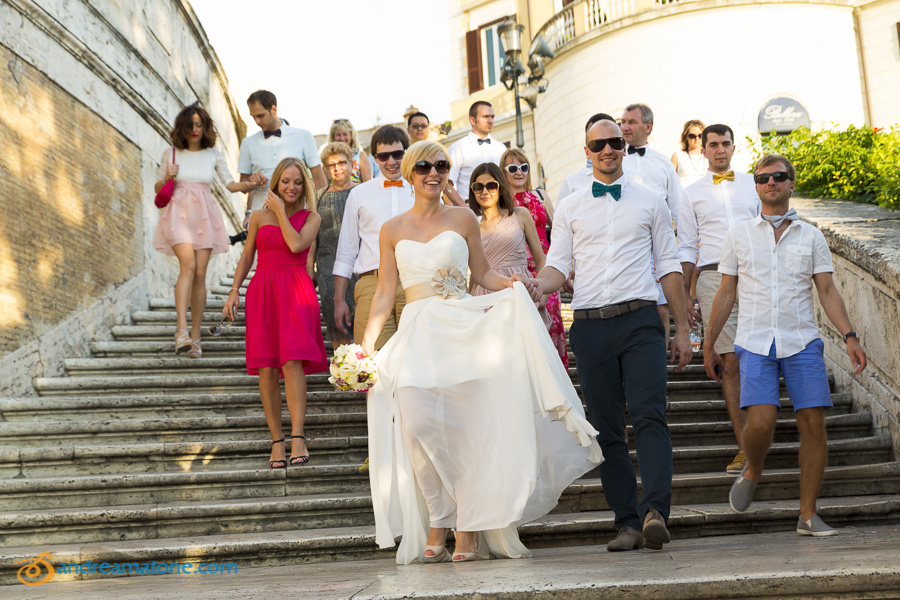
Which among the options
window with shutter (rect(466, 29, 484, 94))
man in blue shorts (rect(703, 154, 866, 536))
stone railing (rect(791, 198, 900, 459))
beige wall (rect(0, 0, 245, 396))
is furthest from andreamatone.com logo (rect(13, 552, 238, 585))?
window with shutter (rect(466, 29, 484, 94))

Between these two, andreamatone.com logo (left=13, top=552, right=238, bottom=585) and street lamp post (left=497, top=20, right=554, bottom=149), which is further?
street lamp post (left=497, top=20, right=554, bottom=149)

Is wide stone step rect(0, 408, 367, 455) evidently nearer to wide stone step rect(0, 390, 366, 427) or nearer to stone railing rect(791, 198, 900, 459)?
wide stone step rect(0, 390, 366, 427)

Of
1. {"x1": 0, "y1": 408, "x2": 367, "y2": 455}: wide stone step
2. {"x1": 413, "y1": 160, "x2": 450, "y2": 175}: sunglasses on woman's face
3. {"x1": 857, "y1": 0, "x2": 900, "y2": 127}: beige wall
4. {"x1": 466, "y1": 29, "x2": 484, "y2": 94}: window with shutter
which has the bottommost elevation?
{"x1": 0, "y1": 408, "x2": 367, "y2": 455}: wide stone step

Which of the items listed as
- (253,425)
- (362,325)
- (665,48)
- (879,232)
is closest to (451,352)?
(362,325)

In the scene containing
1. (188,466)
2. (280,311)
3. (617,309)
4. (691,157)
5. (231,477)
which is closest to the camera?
(617,309)

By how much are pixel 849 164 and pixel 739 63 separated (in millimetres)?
15439

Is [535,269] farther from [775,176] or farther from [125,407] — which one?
[125,407]

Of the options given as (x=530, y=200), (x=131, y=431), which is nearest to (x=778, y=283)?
(x=530, y=200)

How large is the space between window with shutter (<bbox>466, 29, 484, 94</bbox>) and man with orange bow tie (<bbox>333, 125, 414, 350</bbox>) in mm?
27968

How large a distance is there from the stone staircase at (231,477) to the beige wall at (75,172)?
0.56 m

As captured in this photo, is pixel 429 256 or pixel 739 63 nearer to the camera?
pixel 429 256

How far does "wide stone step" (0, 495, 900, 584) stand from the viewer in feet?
16.9

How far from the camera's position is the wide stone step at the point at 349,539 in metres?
5.14

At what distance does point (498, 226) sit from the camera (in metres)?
6.66
